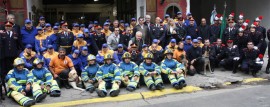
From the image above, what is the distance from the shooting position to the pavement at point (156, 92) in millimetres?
8383

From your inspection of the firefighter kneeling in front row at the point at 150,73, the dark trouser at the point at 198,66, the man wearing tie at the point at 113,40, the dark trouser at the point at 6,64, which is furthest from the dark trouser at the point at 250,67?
the dark trouser at the point at 6,64

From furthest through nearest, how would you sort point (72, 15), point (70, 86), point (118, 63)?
point (72, 15)
point (118, 63)
point (70, 86)

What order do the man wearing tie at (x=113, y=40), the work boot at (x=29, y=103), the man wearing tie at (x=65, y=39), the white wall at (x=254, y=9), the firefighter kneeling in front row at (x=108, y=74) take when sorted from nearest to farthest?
the work boot at (x=29, y=103), the firefighter kneeling in front row at (x=108, y=74), the man wearing tie at (x=65, y=39), the man wearing tie at (x=113, y=40), the white wall at (x=254, y=9)

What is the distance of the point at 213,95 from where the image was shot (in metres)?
8.91

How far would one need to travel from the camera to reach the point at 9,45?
9719mm

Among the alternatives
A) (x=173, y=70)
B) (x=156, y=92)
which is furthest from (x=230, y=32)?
(x=156, y=92)

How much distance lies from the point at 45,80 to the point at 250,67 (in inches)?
268

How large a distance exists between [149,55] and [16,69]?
12.3 feet

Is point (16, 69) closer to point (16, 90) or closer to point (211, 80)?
point (16, 90)

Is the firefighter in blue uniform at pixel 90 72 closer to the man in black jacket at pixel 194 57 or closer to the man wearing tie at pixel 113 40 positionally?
the man wearing tie at pixel 113 40

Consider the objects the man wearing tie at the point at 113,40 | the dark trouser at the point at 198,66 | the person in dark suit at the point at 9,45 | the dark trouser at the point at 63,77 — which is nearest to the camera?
the dark trouser at the point at 63,77

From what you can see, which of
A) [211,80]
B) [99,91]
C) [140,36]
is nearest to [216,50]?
[211,80]

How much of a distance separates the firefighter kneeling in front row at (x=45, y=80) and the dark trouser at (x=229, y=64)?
6.07m

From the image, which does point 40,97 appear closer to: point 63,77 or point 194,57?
point 63,77
